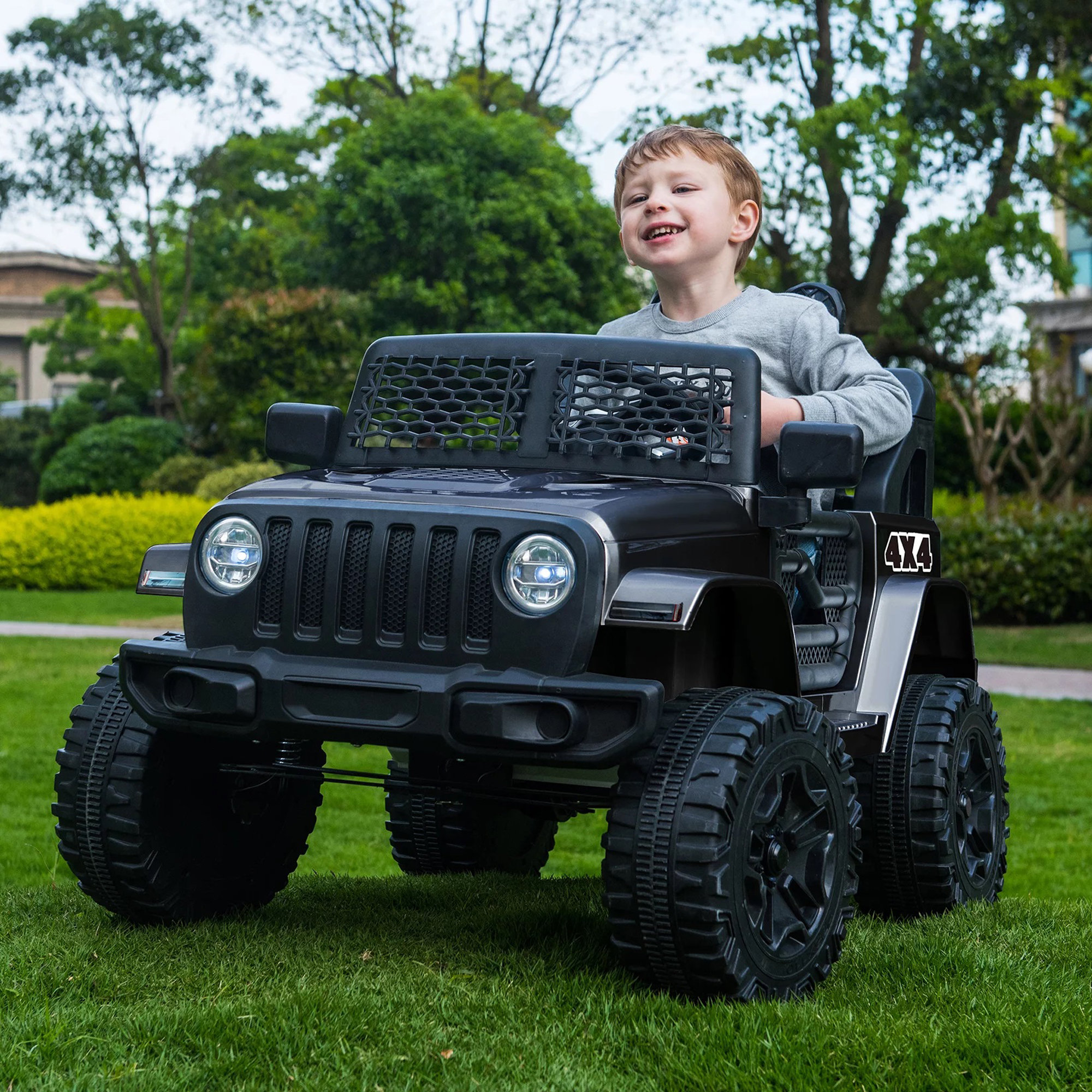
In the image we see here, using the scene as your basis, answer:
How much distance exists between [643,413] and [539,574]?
0.70 meters

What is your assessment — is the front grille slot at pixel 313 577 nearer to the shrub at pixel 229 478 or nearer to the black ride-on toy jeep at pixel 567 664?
the black ride-on toy jeep at pixel 567 664

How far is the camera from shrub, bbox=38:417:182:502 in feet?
96.2

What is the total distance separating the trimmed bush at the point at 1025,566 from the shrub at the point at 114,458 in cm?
1697

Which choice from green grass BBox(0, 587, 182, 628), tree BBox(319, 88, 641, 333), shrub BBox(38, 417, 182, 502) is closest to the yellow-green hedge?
green grass BBox(0, 587, 182, 628)

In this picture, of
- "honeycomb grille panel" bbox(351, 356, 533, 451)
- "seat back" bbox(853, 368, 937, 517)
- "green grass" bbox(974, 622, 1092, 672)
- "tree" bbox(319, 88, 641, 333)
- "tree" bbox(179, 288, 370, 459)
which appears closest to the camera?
"honeycomb grille panel" bbox(351, 356, 533, 451)

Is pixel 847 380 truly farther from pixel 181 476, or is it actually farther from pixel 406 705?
pixel 181 476

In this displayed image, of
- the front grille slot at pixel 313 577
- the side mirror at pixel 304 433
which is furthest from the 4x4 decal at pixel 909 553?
the front grille slot at pixel 313 577

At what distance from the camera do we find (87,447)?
30.0m

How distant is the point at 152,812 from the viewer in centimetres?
345

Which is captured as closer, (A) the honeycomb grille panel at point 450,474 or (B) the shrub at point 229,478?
(A) the honeycomb grille panel at point 450,474

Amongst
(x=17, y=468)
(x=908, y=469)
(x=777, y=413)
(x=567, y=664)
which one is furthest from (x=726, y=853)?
(x=17, y=468)

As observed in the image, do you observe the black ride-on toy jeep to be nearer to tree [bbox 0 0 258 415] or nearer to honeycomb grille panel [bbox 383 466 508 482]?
honeycomb grille panel [bbox 383 466 508 482]

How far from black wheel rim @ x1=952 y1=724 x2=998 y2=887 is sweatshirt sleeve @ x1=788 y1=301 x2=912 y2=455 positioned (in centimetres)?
96

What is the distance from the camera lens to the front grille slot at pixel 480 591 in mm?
2928
